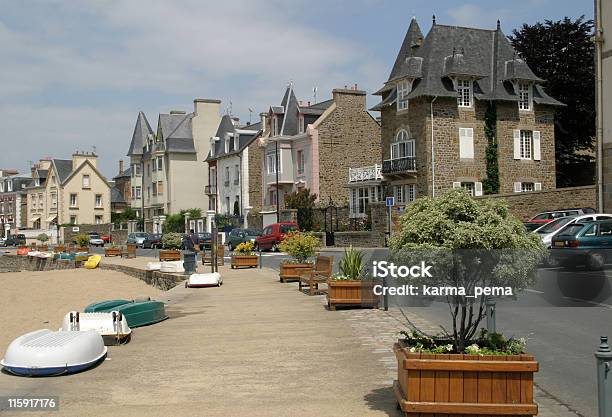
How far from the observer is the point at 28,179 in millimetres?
106000

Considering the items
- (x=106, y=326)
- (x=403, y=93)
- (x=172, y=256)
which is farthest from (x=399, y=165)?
(x=106, y=326)

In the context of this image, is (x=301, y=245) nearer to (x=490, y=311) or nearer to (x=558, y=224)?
(x=558, y=224)

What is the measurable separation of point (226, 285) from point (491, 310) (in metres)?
13.6

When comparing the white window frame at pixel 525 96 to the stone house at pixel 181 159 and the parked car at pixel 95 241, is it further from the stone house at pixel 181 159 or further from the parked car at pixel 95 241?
the parked car at pixel 95 241

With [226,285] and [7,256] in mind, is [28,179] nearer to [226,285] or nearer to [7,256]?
[7,256]

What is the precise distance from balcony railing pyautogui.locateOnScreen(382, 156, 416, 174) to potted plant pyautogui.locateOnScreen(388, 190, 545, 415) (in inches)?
1443

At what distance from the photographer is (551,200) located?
107ft

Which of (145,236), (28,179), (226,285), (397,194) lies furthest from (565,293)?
(28,179)

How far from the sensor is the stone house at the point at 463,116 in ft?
137

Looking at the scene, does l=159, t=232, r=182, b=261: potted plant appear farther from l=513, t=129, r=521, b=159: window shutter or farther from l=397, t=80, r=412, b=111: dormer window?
l=513, t=129, r=521, b=159: window shutter

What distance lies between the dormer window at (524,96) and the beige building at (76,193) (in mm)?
62355

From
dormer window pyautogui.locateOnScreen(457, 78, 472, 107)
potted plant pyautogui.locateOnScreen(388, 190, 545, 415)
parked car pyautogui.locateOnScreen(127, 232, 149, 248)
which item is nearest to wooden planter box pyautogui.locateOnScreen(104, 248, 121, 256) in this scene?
parked car pyautogui.locateOnScreen(127, 232, 149, 248)

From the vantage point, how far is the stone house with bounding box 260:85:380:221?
5522cm

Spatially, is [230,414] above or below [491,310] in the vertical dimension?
below
